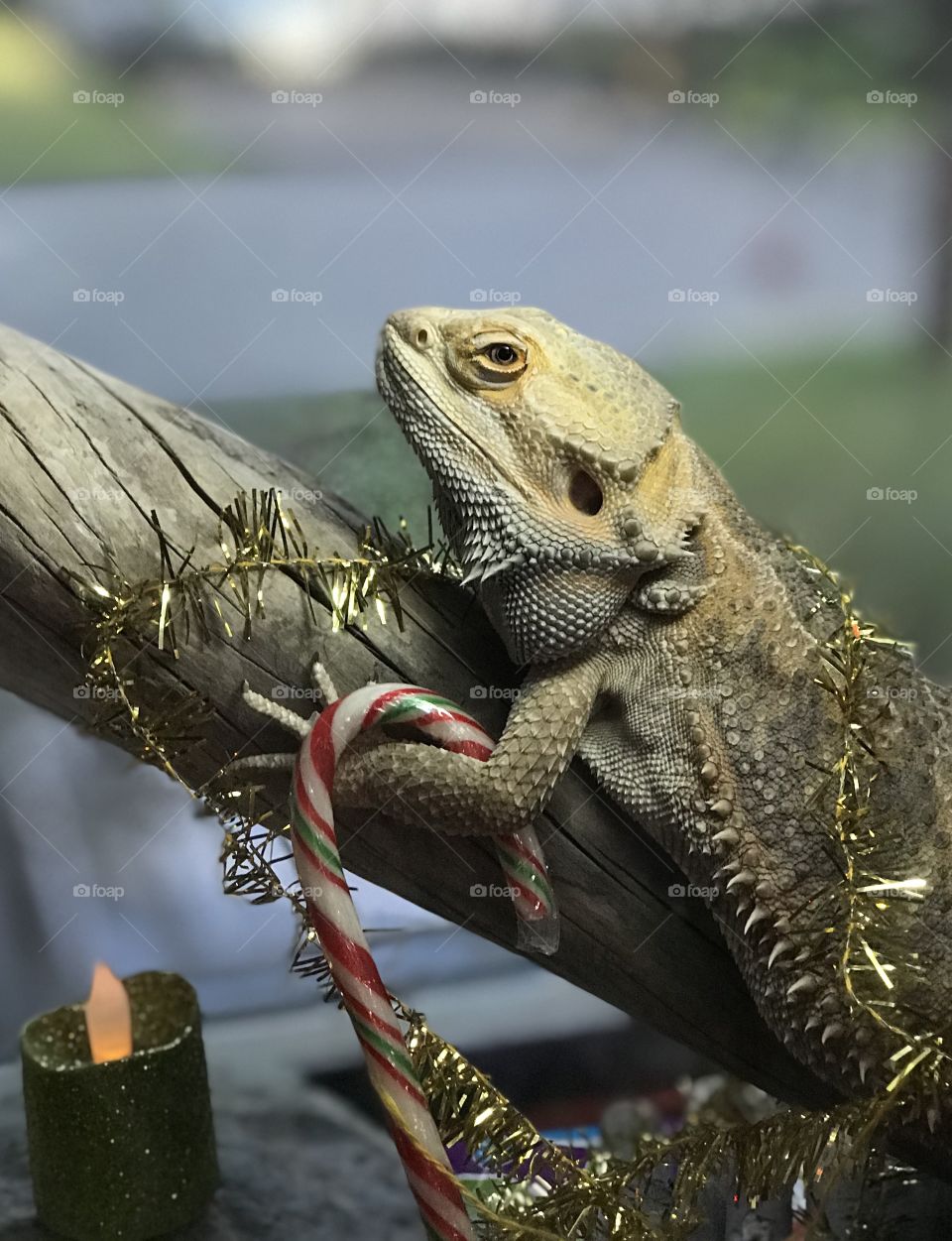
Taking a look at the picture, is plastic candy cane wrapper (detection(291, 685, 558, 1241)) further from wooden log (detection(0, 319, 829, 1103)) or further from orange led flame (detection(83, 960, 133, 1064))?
orange led flame (detection(83, 960, 133, 1064))

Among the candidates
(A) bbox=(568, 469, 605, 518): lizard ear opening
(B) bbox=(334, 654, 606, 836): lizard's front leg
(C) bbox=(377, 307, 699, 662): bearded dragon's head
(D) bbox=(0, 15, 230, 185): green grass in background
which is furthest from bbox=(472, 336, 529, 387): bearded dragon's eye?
(D) bbox=(0, 15, 230, 185): green grass in background

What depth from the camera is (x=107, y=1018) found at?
1.37m

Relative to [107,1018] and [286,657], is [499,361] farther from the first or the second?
[107,1018]

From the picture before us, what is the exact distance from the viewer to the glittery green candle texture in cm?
133

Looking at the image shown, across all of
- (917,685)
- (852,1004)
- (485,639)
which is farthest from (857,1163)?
(485,639)

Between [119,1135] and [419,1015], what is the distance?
0.46 meters

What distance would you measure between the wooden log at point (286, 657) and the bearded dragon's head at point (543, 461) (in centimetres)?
17

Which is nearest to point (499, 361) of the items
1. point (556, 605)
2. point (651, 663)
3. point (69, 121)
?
point (556, 605)

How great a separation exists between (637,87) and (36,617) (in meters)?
1.25

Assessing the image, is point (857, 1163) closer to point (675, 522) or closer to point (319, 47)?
point (675, 522)

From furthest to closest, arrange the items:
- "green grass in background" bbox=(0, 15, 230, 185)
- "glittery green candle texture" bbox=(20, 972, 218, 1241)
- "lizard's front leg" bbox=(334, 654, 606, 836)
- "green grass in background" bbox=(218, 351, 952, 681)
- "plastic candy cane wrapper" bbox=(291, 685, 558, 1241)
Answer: "green grass in background" bbox=(218, 351, 952, 681)
"green grass in background" bbox=(0, 15, 230, 185)
"glittery green candle texture" bbox=(20, 972, 218, 1241)
"lizard's front leg" bbox=(334, 654, 606, 836)
"plastic candy cane wrapper" bbox=(291, 685, 558, 1241)

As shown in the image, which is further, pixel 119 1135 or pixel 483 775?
pixel 119 1135

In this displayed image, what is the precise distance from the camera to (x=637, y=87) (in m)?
1.75

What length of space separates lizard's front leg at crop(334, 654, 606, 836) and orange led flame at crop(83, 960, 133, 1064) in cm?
42
